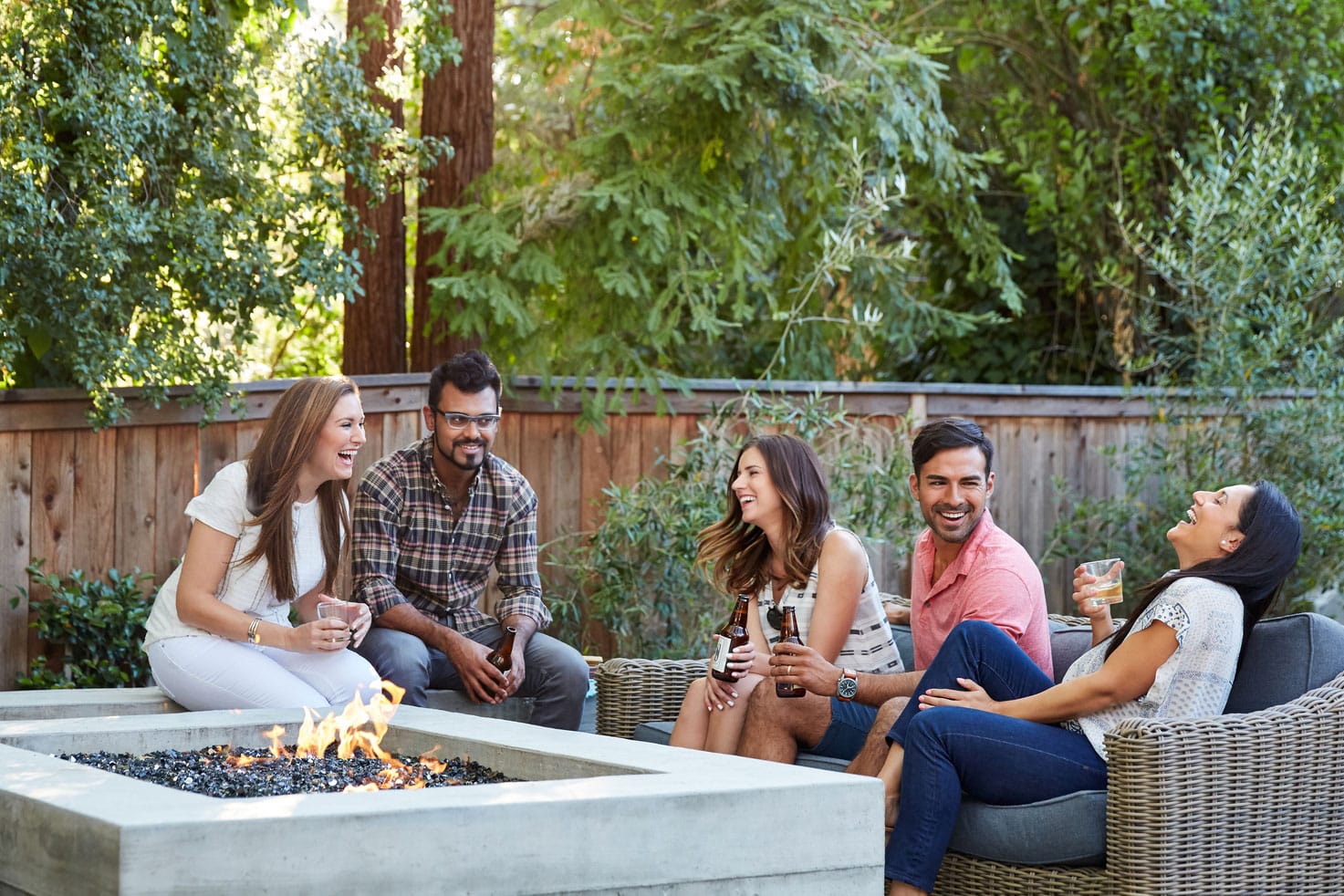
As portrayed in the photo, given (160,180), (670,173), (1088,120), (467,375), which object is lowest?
(467,375)

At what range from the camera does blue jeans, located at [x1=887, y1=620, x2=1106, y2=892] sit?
10.9 ft

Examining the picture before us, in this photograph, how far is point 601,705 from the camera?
4.54 meters

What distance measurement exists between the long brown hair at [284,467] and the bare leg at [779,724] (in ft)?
4.40

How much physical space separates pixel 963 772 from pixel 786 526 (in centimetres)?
101

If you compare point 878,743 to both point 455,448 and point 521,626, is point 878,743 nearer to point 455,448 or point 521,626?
point 521,626

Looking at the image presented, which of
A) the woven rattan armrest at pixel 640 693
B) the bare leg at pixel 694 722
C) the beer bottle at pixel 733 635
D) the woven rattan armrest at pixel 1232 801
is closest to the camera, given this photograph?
the woven rattan armrest at pixel 1232 801

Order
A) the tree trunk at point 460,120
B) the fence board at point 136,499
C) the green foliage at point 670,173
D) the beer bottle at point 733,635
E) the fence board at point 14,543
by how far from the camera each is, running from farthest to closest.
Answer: the tree trunk at point 460,120 < the green foliage at point 670,173 < the fence board at point 136,499 < the fence board at point 14,543 < the beer bottle at point 733,635

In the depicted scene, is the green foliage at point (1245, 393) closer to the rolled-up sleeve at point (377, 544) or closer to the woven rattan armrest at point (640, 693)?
the woven rattan armrest at point (640, 693)

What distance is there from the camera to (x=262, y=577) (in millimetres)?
4176

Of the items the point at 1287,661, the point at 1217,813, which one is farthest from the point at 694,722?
the point at 1287,661

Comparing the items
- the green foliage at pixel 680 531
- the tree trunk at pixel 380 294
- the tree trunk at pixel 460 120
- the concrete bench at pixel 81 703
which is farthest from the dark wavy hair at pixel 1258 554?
the tree trunk at pixel 380 294

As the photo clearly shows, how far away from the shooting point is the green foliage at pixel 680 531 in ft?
21.5

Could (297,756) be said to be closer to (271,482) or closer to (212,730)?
(212,730)

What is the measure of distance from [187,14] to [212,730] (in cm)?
295
